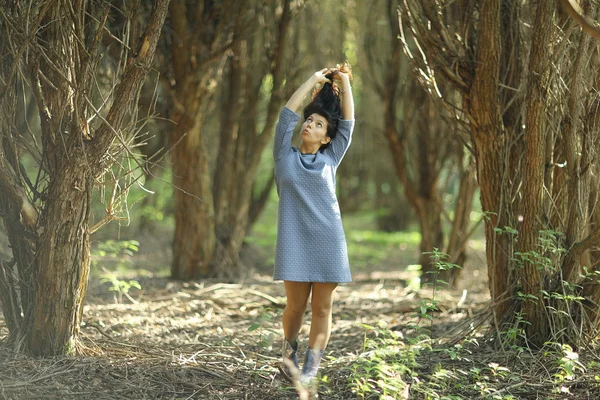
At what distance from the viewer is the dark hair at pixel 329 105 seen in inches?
166

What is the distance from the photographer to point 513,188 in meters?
4.97

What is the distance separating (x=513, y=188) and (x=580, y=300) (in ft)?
2.78

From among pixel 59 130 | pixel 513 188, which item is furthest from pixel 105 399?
pixel 513 188

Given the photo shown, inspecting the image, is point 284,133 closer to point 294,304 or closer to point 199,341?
point 294,304

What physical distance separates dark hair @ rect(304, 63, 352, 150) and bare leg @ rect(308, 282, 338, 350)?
0.82 meters

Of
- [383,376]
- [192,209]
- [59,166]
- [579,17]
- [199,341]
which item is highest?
[579,17]

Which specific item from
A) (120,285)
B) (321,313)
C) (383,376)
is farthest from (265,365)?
(120,285)

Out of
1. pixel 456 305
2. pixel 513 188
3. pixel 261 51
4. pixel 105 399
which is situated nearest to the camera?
pixel 105 399

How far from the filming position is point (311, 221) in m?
4.01

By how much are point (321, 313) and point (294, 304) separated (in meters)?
0.16

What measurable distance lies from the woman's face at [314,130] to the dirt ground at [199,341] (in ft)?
3.47

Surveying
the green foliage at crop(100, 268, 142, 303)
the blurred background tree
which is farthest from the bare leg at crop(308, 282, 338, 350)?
the green foliage at crop(100, 268, 142, 303)

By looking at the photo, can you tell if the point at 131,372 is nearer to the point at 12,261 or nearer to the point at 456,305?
the point at 12,261

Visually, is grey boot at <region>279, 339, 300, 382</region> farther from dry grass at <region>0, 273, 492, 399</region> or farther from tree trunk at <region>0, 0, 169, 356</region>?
tree trunk at <region>0, 0, 169, 356</region>
